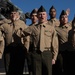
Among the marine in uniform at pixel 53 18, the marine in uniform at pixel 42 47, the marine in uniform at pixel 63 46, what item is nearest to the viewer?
the marine in uniform at pixel 42 47

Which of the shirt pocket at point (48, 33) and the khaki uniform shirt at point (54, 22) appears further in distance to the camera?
the khaki uniform shirt at point (54, 22)

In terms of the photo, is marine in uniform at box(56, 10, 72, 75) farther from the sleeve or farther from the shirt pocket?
the shirt pocket

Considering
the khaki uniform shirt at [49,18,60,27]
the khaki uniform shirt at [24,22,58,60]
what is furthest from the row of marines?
the khaki uniform shirt at [49,18,60,27]

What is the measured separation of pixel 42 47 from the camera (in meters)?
8.07

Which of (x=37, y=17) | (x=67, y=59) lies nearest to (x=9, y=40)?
(x=37, y=17)

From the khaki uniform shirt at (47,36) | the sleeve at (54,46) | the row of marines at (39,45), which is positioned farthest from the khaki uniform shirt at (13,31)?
the sleeve at (54,46)

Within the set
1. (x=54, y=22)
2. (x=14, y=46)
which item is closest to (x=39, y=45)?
(x=14, y=46)

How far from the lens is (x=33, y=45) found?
8133 millimetres

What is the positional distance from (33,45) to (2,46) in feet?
2.71

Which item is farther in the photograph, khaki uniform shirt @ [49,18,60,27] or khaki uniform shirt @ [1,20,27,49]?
khaki uniform shirt @ [49,18,60,27]

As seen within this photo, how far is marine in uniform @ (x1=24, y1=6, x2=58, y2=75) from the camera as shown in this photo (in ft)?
26.6

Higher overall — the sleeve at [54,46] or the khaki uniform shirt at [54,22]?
the khaki uniform shirt at [54,22]

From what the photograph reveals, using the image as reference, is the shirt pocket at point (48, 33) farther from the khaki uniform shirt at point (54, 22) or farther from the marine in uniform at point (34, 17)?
the khaki uniform shirt at point (54, 22)

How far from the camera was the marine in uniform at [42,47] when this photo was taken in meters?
8.09
